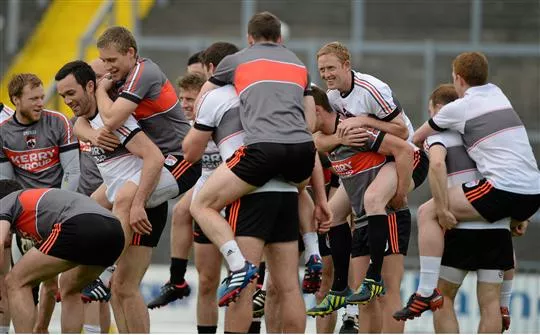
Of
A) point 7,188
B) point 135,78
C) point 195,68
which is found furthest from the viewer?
point 195,68

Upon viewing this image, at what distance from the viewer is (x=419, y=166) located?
31.9 ft

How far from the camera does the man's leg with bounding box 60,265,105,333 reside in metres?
8.84

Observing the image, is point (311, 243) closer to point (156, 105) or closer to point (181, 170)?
point (181, 170)

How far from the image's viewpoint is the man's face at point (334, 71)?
8.79m

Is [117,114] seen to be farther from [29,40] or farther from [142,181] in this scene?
[29,40]

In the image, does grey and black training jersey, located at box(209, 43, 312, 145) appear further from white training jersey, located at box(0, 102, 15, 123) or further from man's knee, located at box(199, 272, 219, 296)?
white training jersey, located at box(0, 102, 15, 123)

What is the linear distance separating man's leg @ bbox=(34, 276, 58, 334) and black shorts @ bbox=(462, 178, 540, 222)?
315 centimetres

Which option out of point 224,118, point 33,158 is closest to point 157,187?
point 224,118

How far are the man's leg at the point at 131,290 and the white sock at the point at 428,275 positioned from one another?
6.38ft

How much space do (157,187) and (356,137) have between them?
144cm

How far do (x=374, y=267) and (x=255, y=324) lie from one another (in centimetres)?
173

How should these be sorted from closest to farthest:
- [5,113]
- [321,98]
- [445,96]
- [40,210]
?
[40,210] < [321,98] < [445,96] < [5,113]

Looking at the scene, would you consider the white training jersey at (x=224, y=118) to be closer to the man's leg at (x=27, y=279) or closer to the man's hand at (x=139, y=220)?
the man's hand at (x=139, y=220)

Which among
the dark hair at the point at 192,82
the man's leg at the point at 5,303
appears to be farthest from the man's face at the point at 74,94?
the man's leg at the point at 5,303
